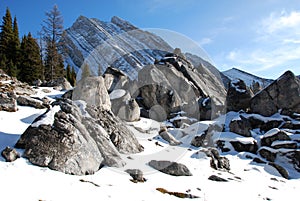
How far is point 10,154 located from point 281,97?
3728 cm

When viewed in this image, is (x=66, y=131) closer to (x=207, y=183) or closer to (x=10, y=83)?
(x=207, y=183)

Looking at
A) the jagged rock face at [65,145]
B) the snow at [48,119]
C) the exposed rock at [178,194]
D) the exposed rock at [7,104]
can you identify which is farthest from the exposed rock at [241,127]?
the exposed rock at [7,104]

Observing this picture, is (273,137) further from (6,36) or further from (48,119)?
(6,36)

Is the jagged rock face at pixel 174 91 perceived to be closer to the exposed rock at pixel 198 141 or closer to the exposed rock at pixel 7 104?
the exposed rock at pixel 198 141

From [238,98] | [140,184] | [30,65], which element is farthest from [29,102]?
[238,98]

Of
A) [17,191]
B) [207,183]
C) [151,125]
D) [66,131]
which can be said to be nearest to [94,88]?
[151,125]

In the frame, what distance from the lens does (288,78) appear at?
35.6 m

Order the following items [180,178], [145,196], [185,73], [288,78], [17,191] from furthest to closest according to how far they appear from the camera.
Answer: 1. [185,73]
2. [288,78]
3. [180,178]
4. [145,196]
5. [17,191]

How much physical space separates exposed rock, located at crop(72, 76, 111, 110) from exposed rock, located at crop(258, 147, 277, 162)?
20.2 metres

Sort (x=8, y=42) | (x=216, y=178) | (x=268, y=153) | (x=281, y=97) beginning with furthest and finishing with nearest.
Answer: (x=8, y=42) < (x=281, y=97) < (x=268, y=153) < (x=216, y=178)

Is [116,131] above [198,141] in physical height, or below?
above

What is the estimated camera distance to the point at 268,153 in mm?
27422

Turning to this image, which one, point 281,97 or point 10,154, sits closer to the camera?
point 10,154

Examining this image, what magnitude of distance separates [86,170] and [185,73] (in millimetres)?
42433
